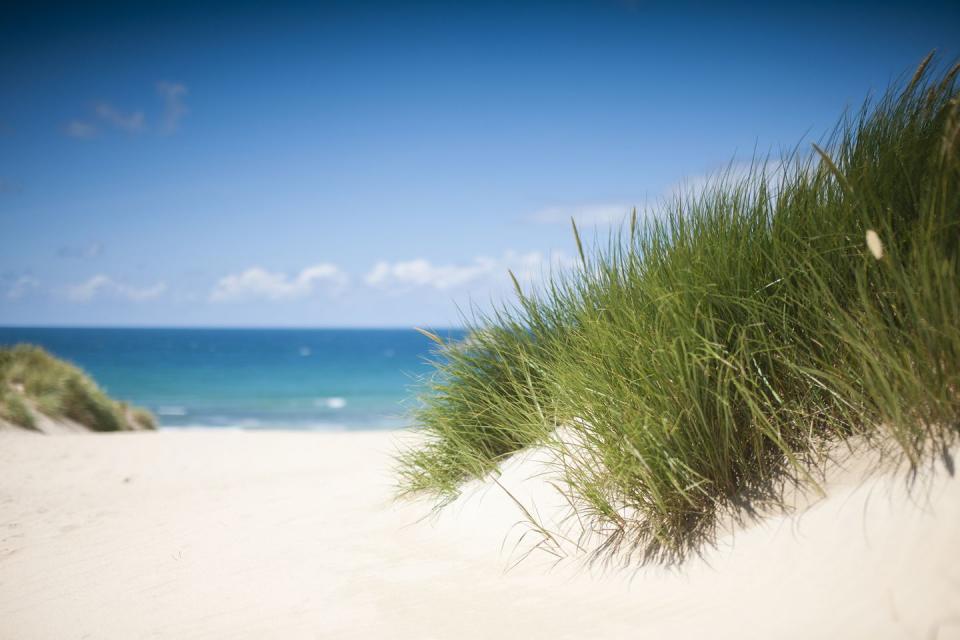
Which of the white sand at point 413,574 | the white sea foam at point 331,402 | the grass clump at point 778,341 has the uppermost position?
the grass clump at point 778,341

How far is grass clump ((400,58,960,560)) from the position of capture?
1928 millimetres

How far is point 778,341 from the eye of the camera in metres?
2.43

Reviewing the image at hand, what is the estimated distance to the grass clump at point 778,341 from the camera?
1.93 metres

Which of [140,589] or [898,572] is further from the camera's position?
[140,589]

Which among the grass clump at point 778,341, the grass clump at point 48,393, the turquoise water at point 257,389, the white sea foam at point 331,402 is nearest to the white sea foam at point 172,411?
the turquoise water at point 257,389

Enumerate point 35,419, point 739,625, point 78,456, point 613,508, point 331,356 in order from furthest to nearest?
point 331,356, point 35,419, point 78,456, point 613,508, point 739,625

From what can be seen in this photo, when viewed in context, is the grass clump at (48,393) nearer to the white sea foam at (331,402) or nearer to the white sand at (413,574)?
the white sand at (413,574)

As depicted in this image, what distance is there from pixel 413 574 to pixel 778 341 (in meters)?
2.09

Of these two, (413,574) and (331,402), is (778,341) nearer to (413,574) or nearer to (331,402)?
(413,574)

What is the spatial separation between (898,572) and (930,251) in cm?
109

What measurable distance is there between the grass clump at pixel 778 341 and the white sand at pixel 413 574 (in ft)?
0.73

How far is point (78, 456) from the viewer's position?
7.39 metres

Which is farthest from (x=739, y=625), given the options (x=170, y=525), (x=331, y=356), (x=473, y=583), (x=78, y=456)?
(x=331, y=356)

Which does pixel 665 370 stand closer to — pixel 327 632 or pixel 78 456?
pixel 327 632
